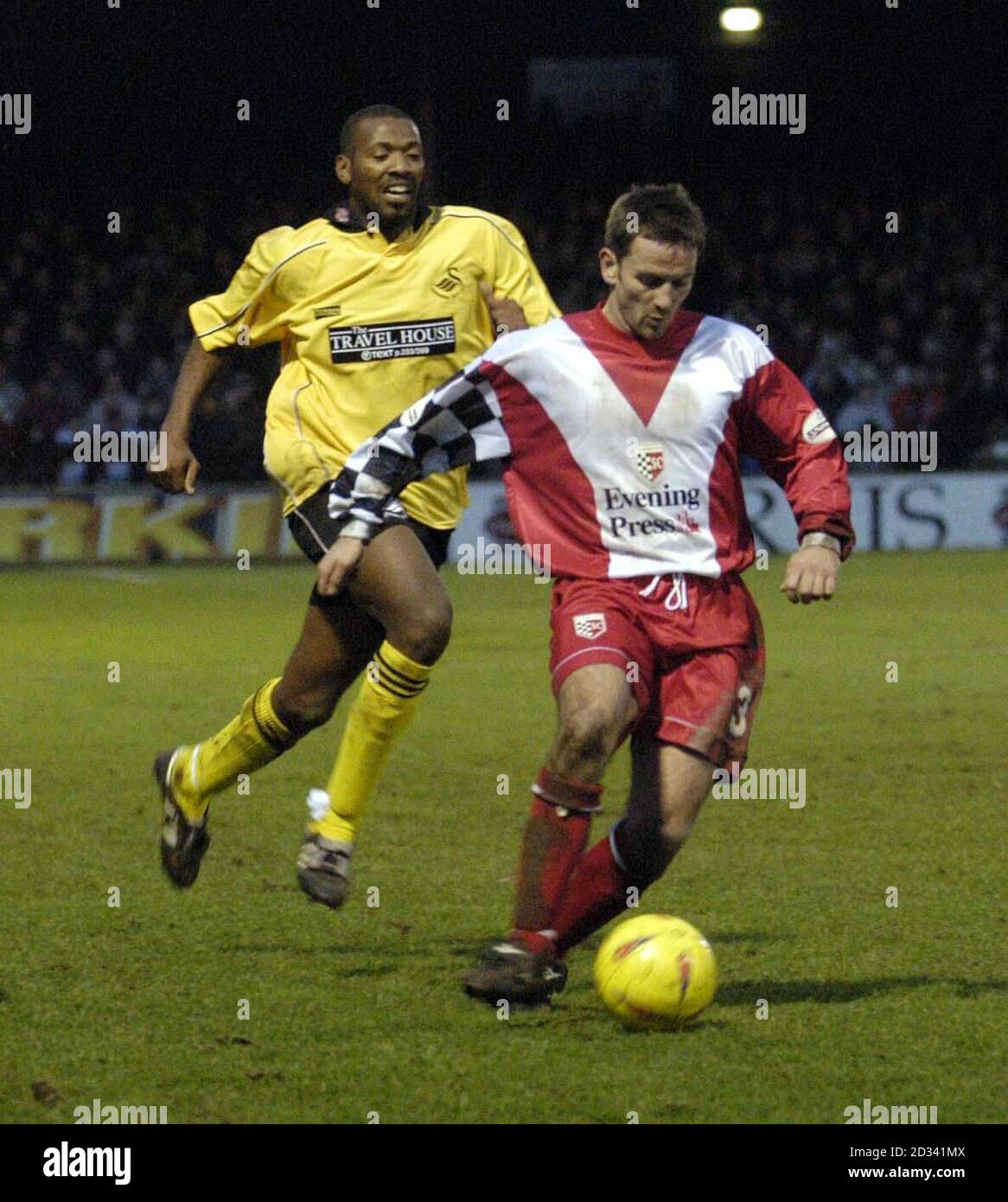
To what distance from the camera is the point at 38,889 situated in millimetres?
6508

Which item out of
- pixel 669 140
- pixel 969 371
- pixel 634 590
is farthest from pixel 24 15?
pixel 634 590

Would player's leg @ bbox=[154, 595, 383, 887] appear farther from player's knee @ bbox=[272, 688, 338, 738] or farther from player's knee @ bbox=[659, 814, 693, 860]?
player's knee @ bbox=[659, 814, 693, 860]

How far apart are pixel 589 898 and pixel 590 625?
25.1 inches

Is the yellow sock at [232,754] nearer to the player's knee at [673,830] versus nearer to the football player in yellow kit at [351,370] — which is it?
the football player in yellow kit at [351,370]

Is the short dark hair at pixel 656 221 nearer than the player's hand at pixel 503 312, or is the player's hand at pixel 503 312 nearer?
the short dark hair at pixel 656 221

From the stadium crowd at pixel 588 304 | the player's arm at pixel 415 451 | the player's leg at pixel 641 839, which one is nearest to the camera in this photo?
the player's leg at pixel 641 839

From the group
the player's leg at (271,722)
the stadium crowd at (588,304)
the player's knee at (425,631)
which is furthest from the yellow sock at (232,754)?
the stadium crowd at (588,304)

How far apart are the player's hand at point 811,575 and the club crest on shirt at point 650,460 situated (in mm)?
387

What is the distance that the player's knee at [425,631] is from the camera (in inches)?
223

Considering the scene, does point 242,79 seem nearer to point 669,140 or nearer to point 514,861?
point 669,140

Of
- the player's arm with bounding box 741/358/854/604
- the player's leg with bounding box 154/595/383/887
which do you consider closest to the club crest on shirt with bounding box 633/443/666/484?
the player's arm with bounding box 741/358/854/604

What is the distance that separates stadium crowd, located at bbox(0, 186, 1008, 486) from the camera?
21.9 metres

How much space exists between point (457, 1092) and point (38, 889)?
2.57 m

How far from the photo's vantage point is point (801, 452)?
5.07 m
